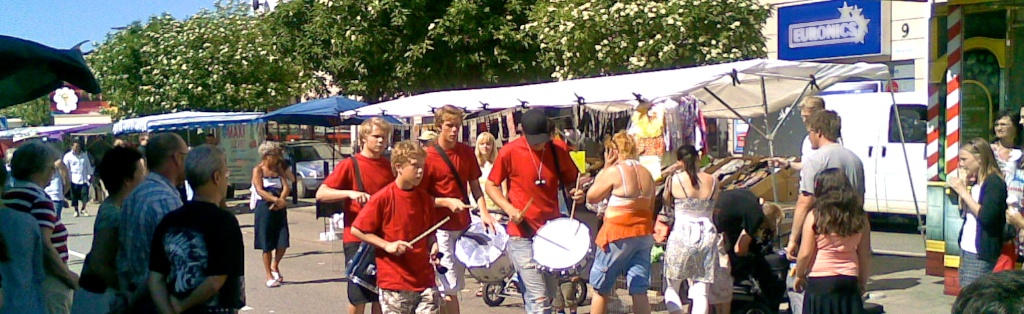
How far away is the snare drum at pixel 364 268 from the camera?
21.0 feet

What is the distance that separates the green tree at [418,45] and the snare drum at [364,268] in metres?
13.1

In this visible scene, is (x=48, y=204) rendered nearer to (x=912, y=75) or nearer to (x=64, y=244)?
(x=64, y=244)

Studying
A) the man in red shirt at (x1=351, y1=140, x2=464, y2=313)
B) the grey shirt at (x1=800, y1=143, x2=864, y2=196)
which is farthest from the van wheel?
the grey shirt at (x1=800, y1=143, x2=864, y2=196)

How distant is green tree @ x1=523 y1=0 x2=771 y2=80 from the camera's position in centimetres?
1580

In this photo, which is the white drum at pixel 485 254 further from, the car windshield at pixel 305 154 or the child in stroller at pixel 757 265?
the car windshield at pixel 305 154

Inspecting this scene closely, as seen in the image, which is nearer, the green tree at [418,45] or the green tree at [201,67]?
the green tree at [418,45]

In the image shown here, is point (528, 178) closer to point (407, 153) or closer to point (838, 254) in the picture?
point (407, 153)

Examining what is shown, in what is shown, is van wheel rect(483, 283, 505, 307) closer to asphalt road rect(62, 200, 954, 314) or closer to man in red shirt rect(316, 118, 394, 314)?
asphalt road rect(62, 200, 954, 314)

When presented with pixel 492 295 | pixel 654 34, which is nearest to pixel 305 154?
pixel 654 34

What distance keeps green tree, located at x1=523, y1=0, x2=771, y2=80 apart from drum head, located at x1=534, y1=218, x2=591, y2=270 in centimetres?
909

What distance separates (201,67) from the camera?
28.1 meters

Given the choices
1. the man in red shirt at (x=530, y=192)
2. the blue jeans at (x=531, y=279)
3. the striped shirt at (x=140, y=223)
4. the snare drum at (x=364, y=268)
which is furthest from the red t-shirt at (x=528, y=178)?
the striped shirt at (x=140, y=223)

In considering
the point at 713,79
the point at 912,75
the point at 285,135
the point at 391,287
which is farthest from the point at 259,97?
the point at 391,287

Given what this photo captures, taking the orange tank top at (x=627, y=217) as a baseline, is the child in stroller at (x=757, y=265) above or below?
below
